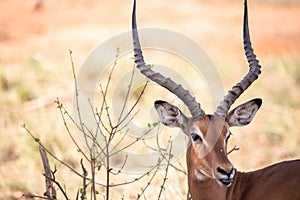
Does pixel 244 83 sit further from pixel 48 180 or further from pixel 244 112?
pixel 48 180

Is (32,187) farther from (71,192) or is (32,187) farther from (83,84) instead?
(83,84)

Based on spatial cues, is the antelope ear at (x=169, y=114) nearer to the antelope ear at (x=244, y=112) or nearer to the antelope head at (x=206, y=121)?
the antelope head at (x=206, y=121)

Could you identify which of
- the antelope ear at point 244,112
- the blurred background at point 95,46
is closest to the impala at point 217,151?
the antelope ear at point 244,112

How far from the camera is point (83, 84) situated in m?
15.3

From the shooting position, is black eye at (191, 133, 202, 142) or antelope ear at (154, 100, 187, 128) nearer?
black eye at (191, 133, 202, 142)

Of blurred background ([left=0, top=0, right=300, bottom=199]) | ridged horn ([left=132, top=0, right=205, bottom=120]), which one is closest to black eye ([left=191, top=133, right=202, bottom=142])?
ridged horn ([left=132, top=0, right=205, bottom=120])

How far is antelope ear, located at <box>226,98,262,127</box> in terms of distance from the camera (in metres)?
8.09

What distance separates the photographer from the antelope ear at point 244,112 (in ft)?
26.6

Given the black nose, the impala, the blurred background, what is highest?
the blurred background

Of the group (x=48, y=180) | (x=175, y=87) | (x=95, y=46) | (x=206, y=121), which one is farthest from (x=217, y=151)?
(x=95, y=46)

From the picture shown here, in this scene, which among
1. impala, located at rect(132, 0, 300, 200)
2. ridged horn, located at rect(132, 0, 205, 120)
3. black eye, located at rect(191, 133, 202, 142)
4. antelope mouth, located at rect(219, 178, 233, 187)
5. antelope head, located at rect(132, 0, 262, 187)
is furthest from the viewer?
ridged horn, located at rect(132, 0, 205, 120)

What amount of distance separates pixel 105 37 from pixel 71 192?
10.7 m

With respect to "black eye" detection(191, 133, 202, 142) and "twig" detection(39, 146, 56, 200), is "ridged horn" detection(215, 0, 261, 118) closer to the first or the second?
"black eye" detection(191, 133, 202, 142)

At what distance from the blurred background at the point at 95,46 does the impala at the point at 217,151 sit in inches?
77.0
